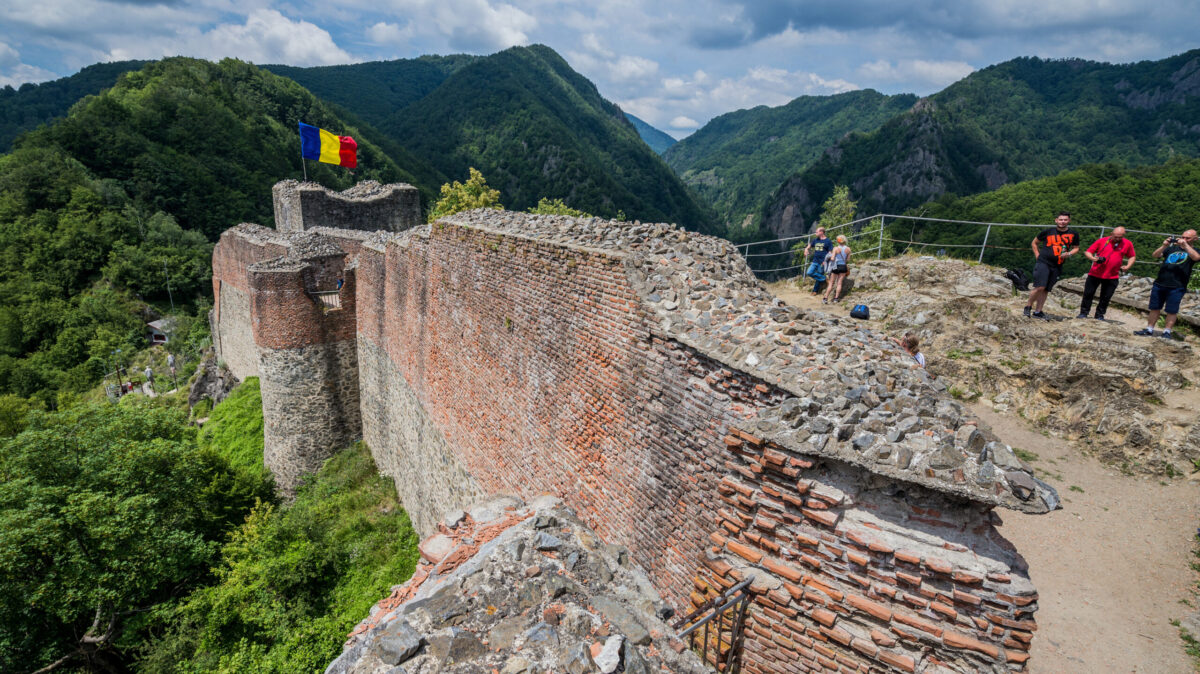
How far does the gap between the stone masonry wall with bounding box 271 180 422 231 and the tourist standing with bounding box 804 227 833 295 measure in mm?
17644

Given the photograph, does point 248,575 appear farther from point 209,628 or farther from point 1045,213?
point 1045,213

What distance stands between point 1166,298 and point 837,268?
5.87 m

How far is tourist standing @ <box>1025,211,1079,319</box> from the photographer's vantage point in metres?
9.72

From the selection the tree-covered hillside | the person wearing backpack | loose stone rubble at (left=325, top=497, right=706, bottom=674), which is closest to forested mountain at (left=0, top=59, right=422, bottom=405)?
the tree-covered hillside

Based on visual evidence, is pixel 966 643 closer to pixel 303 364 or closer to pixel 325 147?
pixel 303 364

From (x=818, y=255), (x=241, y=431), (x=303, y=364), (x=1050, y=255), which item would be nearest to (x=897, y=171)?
(x=818, y=255)

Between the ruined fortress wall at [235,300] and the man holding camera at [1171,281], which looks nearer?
the man holding camera at [1171,281]

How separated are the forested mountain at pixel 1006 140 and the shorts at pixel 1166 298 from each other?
11592 centimetres

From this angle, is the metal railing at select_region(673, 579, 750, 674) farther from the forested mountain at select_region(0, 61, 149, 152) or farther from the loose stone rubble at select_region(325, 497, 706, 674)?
the forested mountain at select_region(0, 61, 149, 152)

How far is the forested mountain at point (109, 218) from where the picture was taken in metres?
37.4

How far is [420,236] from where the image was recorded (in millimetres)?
11930

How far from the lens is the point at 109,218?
41750mm

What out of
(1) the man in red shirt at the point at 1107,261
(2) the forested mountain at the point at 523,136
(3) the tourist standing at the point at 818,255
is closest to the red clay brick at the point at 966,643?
(1) the man in red shirt at the point at 1107,261

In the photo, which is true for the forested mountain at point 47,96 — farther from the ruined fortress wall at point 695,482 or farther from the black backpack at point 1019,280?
the black backpack at point 1019,280
